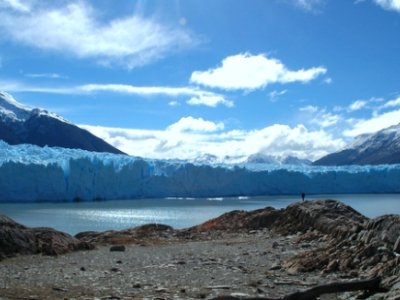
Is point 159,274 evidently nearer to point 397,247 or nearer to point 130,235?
point 397,247

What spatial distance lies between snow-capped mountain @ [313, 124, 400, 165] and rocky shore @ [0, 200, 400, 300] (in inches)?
5495

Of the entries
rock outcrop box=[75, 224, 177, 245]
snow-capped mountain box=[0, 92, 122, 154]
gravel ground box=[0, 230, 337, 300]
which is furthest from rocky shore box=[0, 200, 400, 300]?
snow-capped mountain box=[0, 92, 122, 154]

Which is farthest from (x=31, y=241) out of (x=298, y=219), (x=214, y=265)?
(x=298, y=219)

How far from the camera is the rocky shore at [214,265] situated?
22.5ft

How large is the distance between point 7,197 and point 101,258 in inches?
1428

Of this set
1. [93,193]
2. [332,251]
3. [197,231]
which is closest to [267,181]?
[93,193]

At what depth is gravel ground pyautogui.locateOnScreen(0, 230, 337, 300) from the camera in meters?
7.07

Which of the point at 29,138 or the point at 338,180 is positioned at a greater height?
the point at 29,138

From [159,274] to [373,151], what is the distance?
16454cm

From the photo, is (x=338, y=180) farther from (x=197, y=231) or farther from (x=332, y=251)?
(x=332, y=251)

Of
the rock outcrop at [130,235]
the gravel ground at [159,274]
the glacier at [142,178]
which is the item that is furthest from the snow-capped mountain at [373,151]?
the gravel ground at [159,274]

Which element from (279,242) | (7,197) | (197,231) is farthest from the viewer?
(7,197)

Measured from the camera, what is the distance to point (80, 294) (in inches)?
274

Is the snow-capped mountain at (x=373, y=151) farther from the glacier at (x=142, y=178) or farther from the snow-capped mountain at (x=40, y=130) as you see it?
the glacier at (x=142, y=178)
